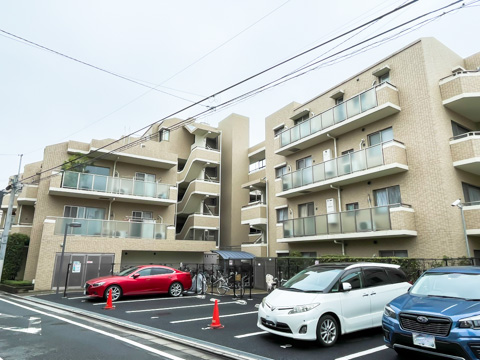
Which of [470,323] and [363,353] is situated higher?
[470,323]

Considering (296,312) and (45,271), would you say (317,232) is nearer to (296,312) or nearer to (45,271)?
(296,312)

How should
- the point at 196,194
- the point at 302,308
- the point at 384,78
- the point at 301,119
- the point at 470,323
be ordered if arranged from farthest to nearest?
the point at 196,194, the point at 301,119, the point at 384,78, the point at 302,308, the point at 470,323

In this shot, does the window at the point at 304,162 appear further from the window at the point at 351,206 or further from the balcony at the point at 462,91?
the balcony at the point at 462,91

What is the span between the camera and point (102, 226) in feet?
65.1

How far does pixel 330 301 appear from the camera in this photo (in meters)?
6.59

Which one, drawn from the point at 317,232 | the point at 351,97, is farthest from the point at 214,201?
the point at 351,97

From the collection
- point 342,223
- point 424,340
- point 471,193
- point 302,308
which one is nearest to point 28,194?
point 342,223

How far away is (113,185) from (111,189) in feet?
1.01

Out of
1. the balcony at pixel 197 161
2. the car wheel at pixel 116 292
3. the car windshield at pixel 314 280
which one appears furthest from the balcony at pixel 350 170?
the car wheel at pixel 116 292

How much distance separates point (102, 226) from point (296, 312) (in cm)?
1665

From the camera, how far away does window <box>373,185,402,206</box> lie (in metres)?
14.9

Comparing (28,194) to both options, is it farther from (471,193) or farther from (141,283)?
(471,193)

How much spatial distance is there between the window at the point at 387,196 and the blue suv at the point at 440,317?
9161 mm

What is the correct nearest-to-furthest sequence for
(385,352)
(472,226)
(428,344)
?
(428,344)
(385,352)
(472,226)
